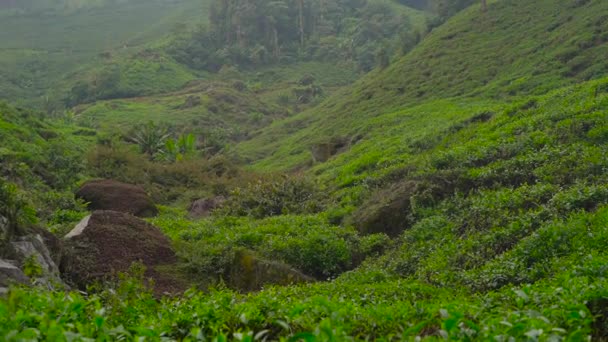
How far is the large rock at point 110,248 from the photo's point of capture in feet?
36.3

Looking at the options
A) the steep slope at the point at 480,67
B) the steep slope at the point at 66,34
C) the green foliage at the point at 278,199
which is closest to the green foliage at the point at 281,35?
the steep slope at the point at 66,34

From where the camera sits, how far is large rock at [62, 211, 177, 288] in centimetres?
1108

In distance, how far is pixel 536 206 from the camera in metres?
11.5

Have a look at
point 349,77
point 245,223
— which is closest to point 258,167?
point 245,223

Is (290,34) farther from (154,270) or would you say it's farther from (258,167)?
(154,270)

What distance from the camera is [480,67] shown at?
3756 centimetres

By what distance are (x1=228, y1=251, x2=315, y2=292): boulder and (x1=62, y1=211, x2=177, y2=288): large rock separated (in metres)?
1.68

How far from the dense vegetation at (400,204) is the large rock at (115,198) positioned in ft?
2.89

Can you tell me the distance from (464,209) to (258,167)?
27.7 m

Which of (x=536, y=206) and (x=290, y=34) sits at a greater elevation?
(x=536, y=206)

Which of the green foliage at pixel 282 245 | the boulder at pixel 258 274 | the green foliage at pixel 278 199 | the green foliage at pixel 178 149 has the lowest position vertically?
the green foliage at pixel 178 149

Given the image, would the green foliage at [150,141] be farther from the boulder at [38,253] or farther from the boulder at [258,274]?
the boulder at [38,253]

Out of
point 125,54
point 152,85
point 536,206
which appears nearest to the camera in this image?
point 536,206

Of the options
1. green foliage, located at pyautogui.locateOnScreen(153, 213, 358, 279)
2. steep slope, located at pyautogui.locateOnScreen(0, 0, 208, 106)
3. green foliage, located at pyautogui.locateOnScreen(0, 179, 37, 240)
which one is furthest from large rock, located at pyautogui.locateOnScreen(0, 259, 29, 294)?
steep slope, located at pyautogui.locateOnScreen(0, 0, 208, 106)
